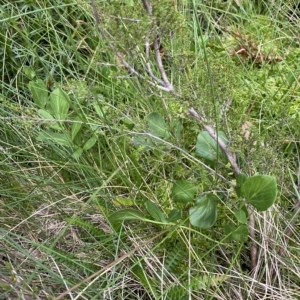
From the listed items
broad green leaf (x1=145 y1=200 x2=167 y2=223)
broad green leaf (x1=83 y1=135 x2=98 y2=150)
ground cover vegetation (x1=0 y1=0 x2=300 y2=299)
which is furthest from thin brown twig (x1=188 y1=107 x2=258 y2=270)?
broad green leaf (x1=83 y1=135 x2=98 y2=150)

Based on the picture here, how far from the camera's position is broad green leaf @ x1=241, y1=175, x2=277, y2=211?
3.90 ft

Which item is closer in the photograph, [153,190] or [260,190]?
[260,190]

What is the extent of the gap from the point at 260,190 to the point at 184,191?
0.20 meters

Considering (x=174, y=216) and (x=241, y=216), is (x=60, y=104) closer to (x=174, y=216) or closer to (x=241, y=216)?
(x=174, y=216)

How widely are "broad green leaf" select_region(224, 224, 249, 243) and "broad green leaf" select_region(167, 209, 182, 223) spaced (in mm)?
119

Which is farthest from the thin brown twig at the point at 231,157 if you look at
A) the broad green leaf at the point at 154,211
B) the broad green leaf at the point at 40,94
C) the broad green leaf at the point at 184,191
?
the broad green leaf at the point at 40,94

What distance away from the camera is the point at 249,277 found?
133 centimetres

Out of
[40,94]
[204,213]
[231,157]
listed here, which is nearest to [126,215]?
[204,213]

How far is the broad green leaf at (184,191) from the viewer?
4.28ft

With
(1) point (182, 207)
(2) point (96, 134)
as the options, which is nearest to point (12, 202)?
(2) point (96, 134)

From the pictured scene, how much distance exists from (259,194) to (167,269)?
13.1 inches

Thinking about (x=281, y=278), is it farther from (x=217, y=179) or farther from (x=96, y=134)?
(x=96, y=134)

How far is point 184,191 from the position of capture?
1305 millimetres

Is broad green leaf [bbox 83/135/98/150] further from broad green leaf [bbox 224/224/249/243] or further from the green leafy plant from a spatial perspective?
broad green leaf [bbox 224/224/249/243]
